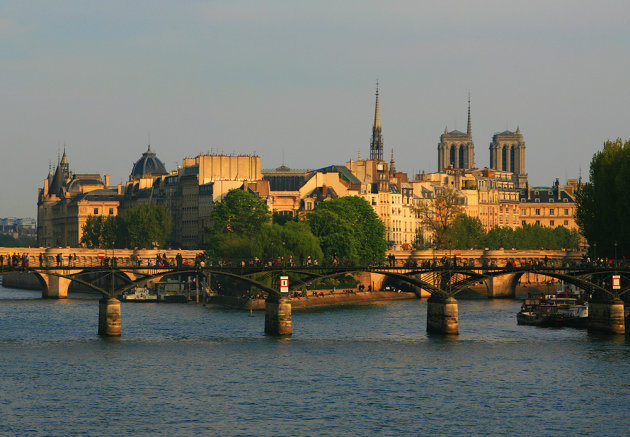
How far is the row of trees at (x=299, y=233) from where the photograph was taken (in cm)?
13788

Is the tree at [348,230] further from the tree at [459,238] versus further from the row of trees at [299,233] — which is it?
the tree at [459,238]

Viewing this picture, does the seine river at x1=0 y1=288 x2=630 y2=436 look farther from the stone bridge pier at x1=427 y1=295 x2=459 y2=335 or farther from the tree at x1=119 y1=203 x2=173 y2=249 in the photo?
the tree at x1=119 y1=203 x2=173 y2=249

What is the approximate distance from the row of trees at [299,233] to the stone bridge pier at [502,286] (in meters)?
13.6

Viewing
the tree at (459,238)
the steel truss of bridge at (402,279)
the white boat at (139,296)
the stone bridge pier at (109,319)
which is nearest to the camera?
the steel truss of bridge at (402,279)

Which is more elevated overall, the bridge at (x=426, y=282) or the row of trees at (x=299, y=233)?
the row of trees at (x=299, y=233)

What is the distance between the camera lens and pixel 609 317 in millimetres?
96438

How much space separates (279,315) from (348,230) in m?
61.7

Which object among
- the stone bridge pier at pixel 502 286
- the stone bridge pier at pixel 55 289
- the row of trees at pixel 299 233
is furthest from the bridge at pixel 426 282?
the stone bridge pier at pixel 55 289

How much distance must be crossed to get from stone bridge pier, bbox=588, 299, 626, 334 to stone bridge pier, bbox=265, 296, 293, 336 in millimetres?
23086

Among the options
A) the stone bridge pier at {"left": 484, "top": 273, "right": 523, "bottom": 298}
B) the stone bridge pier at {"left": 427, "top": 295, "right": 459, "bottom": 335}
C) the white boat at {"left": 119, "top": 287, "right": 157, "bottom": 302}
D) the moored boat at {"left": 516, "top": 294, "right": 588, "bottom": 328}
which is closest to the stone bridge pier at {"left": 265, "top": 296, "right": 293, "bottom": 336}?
the stone bridge pier at {"left": 427, "top": 295, "right": 459, "bottom": 335}

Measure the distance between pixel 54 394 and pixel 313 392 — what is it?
13311mm

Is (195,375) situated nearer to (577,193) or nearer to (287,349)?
(287,349)

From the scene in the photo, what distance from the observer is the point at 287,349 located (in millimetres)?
85500

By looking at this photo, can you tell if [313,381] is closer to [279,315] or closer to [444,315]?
[279,315]
